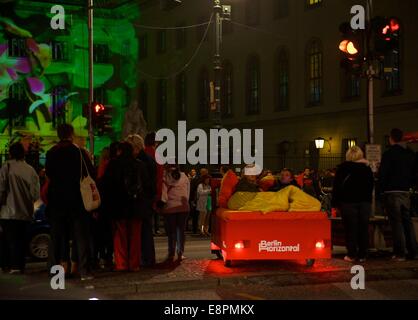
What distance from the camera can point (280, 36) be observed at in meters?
42.7

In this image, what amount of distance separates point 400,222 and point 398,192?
48cm

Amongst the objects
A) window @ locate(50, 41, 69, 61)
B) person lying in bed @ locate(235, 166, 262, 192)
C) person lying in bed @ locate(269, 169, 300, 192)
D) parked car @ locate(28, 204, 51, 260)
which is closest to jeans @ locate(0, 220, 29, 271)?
parked car @ locate(28, 204, 51, 260)

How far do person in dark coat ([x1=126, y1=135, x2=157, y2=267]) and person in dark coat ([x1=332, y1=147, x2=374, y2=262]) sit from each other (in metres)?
3.00

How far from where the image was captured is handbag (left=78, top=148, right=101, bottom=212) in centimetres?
959

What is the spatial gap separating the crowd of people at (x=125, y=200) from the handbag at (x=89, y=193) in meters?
0.07

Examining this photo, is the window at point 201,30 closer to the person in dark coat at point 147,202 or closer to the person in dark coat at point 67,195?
the person in dark coat at point 147,202

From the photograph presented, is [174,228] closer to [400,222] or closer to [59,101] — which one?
[400,222]

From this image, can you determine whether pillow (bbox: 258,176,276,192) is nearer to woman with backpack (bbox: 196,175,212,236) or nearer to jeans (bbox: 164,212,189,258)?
jeans (bbox: 164,212,189,258)

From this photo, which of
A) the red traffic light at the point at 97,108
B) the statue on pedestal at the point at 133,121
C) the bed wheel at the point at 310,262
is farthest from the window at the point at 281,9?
the bed wheel at the point at 310,262

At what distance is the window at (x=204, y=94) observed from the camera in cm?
5008

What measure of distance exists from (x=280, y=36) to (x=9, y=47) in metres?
22.9
